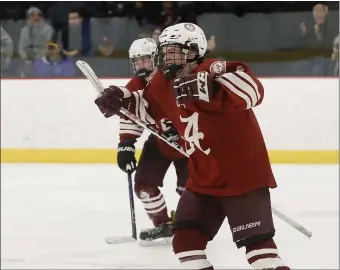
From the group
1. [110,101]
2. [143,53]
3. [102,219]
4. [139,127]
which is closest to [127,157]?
[139,127]

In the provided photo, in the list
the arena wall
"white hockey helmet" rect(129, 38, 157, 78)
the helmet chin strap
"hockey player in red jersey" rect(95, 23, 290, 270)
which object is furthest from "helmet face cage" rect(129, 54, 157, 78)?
the arena wall

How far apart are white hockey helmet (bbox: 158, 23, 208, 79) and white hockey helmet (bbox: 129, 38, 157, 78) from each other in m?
0.50

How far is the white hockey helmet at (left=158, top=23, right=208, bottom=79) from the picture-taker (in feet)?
5.67

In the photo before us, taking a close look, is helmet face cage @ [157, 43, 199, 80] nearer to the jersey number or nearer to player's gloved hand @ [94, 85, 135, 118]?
the jersey number

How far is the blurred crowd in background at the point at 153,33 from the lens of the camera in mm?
3395

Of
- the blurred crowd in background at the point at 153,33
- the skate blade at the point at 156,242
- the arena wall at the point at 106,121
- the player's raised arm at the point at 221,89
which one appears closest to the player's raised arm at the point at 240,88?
the player's raised arm at the point at 221,89

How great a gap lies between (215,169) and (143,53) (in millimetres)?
626

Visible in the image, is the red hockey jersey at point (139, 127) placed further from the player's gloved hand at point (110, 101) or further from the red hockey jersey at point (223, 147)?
the red hockey jersey at point (223, 147)

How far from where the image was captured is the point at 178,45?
173 cm

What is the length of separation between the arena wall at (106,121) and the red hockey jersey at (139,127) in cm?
143

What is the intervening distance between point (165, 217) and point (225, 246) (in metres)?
0.30

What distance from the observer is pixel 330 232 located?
115 inches

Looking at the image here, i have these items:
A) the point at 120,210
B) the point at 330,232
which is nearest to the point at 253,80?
the point at 330,232

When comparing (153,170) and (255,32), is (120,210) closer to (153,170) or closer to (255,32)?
(153,170)
